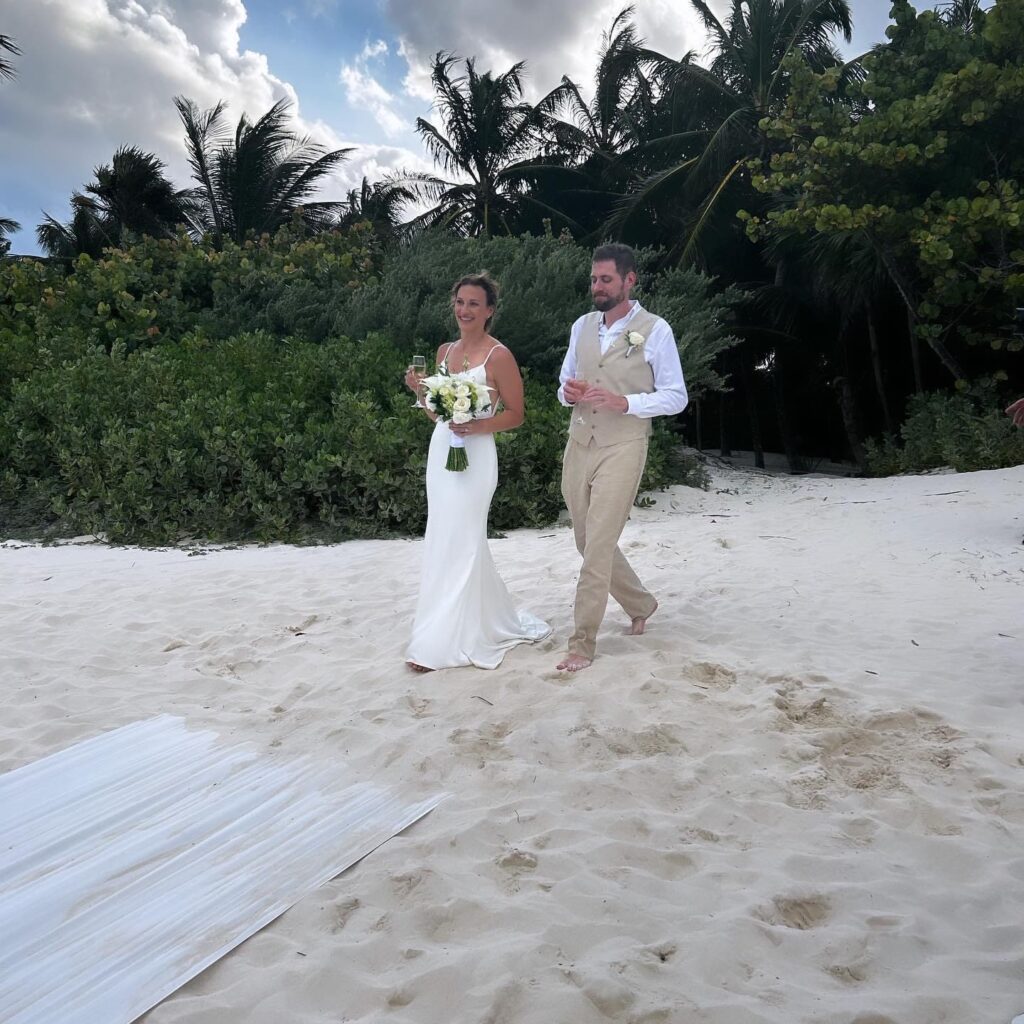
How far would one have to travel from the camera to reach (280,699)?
4.57m

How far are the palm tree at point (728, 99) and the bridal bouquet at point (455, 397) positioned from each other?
1394 cm

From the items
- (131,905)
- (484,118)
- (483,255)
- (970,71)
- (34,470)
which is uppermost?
(484,118)

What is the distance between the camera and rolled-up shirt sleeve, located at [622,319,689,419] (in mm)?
4391

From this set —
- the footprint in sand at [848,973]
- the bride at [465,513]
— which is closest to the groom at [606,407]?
the bride at [465,513]


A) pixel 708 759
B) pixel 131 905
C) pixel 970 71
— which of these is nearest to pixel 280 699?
pixel 131 905

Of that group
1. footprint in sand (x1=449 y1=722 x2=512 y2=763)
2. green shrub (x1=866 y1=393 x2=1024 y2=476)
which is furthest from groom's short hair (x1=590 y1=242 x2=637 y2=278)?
green shrub (x1=866 y1=393 x2=1024 y2=476)

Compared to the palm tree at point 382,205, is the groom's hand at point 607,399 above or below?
below

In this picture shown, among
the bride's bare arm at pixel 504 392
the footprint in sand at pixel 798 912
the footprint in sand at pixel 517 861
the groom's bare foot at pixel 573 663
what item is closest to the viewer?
the footprint in sand at pixel 798 912

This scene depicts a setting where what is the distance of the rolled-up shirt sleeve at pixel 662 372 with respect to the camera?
4.39 m

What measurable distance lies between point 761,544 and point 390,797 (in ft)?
17.8

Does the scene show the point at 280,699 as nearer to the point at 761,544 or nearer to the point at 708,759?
the point at 708,759

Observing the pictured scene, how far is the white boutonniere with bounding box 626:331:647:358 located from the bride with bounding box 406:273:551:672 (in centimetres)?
65

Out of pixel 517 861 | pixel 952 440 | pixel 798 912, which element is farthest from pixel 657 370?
pixel 952 440

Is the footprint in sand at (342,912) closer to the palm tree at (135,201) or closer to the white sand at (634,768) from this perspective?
the white sand at (634,768)
